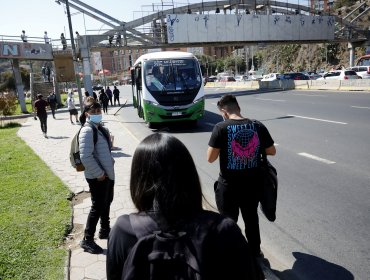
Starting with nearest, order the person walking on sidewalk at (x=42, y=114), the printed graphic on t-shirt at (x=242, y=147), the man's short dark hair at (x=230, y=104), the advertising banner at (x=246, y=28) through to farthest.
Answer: the printed graphic on t-shirt at (x=242, y=147)
the man's short dark hair at (x=230, y=104)
the person walking on sidewalk at (x=42, y=114)
the advertising banner at (x=246, y=28)

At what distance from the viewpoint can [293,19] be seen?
37.8 meters

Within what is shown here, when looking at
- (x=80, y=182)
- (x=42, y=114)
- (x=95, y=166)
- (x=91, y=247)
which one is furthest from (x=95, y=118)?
(x=42, y=114)

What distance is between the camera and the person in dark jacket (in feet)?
4.51

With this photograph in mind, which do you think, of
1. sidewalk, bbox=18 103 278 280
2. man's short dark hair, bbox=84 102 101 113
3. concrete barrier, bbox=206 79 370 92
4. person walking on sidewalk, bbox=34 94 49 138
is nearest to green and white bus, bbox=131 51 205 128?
sidewalk, bbox=18 103 278 280

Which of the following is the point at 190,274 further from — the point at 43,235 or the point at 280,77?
the point at 280,77

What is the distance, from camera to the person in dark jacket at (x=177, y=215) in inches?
54.2

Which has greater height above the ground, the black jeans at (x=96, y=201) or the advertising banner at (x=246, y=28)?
the advertising banner at (x=246, y=28)

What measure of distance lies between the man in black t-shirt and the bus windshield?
32.3 feet

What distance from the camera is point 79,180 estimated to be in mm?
7566

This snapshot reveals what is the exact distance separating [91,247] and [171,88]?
32.3ft

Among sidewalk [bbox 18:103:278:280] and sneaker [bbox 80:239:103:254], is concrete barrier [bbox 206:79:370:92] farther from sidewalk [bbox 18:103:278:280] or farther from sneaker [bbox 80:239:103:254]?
sneaker [bbox 80:239:103:254]

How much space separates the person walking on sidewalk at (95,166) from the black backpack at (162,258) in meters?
2.72

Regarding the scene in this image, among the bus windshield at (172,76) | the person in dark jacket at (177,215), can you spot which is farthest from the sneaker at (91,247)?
the bus windshield at (172,76)

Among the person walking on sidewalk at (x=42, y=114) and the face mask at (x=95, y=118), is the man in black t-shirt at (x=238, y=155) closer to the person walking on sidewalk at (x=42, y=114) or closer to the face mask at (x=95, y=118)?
the face mask at (x=95, y=118)
